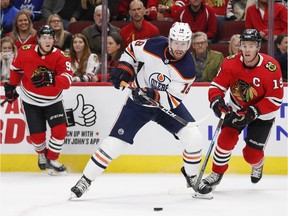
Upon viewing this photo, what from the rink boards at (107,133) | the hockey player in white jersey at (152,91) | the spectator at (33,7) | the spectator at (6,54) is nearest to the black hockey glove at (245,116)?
the hockey player in white jersey at (152,91)

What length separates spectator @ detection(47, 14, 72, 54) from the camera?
258 inches

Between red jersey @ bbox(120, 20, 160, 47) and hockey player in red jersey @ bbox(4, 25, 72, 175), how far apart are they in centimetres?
68

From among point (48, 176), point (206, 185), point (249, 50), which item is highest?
point (249, 50)

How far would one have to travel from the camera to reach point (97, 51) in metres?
6.40

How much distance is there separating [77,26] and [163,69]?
1932 mm

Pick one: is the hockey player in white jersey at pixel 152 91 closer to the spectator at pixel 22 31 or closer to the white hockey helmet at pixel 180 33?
the white hockey helmet at pixel 180 33

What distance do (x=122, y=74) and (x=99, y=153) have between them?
0.51m

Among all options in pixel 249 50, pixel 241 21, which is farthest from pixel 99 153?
pixel 241 21

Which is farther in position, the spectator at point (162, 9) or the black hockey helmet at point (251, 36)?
the spectator at point (162, 9)

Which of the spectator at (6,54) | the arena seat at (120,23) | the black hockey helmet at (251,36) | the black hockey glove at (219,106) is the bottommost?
the spectator at (6,54)

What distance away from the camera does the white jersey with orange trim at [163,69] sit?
16.3 feet

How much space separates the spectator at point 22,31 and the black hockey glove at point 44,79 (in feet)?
2.71

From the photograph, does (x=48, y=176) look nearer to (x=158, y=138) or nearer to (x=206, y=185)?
(x=158, y=138)

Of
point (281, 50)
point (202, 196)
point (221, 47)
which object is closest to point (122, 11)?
point (221, 47)
